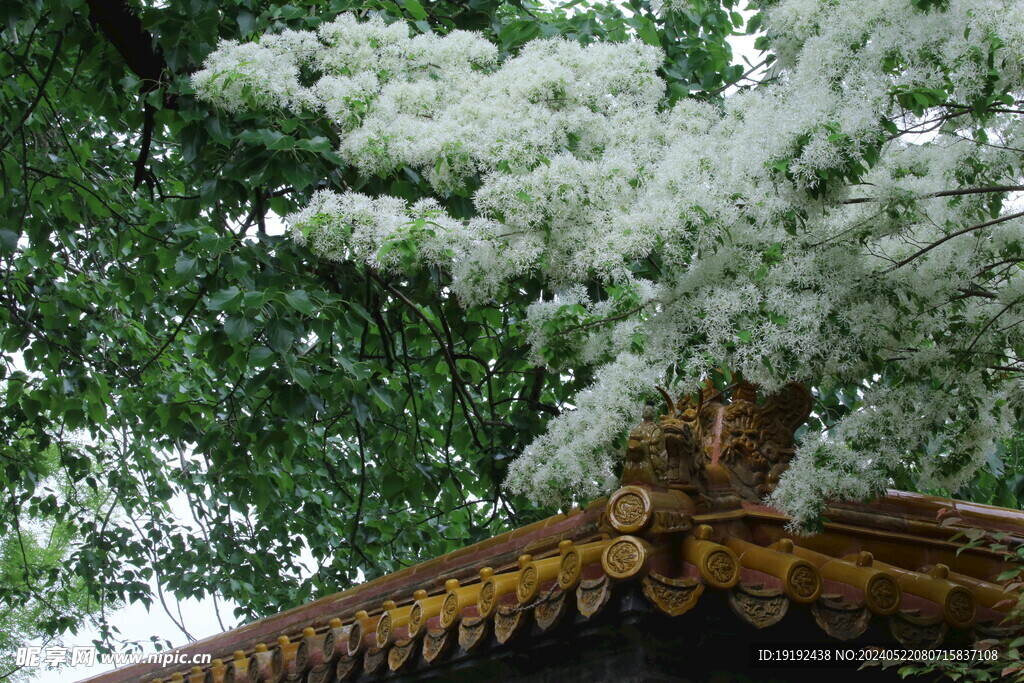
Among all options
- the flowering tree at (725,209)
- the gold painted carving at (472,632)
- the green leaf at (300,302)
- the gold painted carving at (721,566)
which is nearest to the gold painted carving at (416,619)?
the gold painted carving at (472,632)

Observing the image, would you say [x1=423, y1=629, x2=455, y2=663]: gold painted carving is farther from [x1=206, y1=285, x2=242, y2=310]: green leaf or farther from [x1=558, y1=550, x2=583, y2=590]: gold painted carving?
[x1=206, y1=285, x2=242, y2=310]: green leaf

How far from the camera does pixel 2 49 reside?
526 cm

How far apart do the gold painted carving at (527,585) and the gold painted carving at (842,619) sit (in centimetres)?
74

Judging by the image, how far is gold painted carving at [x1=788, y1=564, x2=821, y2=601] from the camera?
2660 mm

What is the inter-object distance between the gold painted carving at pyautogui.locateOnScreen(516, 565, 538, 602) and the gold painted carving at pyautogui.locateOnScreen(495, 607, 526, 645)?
4 centimetres

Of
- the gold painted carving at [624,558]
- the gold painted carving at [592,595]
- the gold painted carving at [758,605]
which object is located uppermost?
the gold painted carving at [624,558]

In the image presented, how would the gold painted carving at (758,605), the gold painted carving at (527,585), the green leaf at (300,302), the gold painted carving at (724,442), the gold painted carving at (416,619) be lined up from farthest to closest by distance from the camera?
the green leaf at (300,302) → the gold painted carving at (416,619) → the gold painted carving at (724,442) → the gold painted carving at (527,585) → the gold painted carving at (758,605)

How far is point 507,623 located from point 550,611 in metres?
0.20

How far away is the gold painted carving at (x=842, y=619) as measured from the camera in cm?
264

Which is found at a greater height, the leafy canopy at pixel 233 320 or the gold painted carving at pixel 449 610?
the leafy canopy at pixel 233 320

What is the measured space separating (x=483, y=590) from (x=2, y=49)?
381 centimetres

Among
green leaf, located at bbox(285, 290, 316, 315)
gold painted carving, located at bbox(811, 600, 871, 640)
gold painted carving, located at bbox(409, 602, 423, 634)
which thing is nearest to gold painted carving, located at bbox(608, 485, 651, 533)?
gold painted carving, located at bbox(811, 600, 871, 640)

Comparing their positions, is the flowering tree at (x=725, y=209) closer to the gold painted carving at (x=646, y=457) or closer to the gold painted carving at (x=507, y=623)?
the gold painted carving at (x=646, y=457)

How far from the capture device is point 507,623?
9.89 ft
